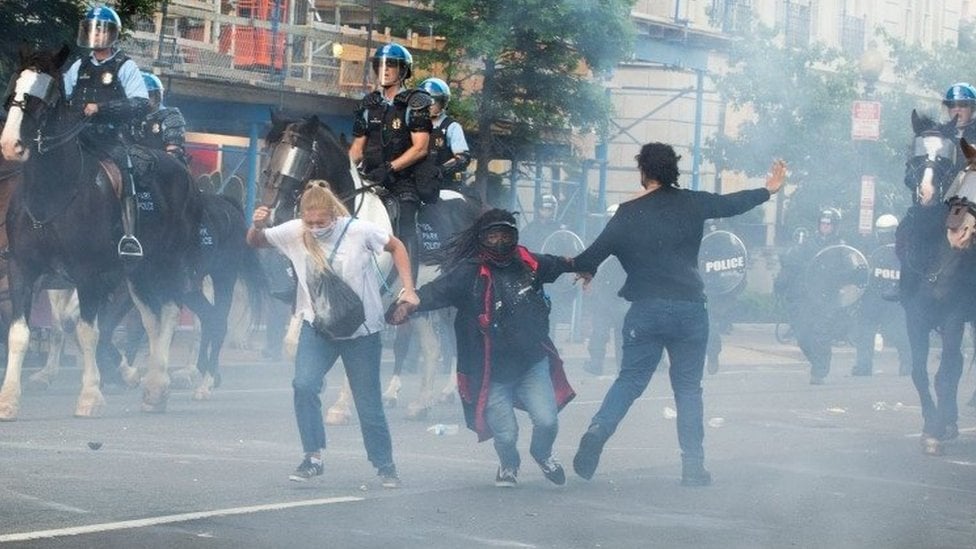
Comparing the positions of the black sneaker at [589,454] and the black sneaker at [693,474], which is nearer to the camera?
the black sneaker at [589,454]

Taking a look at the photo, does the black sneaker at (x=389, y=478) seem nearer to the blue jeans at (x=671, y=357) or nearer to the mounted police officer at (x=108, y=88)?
the blue jeans at (x=671, y=357)

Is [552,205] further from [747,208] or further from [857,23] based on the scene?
[857,23]

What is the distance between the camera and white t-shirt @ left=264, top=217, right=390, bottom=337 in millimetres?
10891

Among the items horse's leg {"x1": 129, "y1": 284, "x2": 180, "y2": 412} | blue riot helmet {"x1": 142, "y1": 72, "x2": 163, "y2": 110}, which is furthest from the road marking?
blue riot helmet {"x1": 142, "y1": 72, "x2": 163, "y2": 110}

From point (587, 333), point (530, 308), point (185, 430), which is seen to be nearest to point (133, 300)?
point (185, 430)

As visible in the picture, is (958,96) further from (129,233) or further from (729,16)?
(129,233)

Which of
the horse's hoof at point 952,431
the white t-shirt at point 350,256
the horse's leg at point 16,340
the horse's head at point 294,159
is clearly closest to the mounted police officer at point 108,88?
the horse's leg at point 16,340

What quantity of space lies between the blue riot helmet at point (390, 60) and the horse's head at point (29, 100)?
244 cm

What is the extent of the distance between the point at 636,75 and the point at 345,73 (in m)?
4.50

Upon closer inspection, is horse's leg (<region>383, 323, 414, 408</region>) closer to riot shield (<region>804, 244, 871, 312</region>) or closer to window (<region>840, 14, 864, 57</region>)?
window (<region>840, 14, 864, 57</region>)

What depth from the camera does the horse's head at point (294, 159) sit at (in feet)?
44.5

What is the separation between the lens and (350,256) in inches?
429

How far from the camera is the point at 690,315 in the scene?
1158cm

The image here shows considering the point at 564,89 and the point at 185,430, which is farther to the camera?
the point at 564,89
